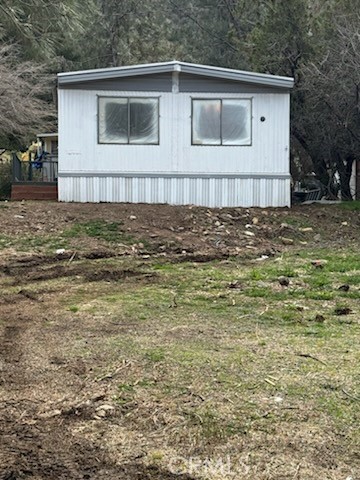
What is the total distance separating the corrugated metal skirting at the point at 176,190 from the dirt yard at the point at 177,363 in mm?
4142

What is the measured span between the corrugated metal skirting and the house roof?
212 centimetres

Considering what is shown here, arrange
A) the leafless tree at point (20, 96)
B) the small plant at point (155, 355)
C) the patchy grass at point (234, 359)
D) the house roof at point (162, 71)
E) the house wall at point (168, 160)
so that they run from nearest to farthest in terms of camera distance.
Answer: the patchy grass at point (234, 359) < the small plant at point (155, 355) < the house roof at point (162, 71) < the house wall at point (168, 160) < the leafless tree at point (20, 96)

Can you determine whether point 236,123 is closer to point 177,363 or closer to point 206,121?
point 206,121

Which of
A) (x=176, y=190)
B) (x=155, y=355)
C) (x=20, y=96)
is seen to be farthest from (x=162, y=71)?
(x=155, y=355)

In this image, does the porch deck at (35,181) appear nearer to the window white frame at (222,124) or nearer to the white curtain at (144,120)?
the white curtain at (144,120)

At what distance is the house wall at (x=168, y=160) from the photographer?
14.3 metres

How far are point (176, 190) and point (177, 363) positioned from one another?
10117 mm

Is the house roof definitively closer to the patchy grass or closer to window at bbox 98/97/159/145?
window at bbox 98/97/159/145

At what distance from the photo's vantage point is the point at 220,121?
1445 centimetres

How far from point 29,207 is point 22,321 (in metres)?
7.21

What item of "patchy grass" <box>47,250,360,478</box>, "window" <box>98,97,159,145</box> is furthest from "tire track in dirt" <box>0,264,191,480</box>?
"window" <box>98,97,159,145</box>

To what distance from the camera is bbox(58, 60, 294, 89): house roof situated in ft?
45.9

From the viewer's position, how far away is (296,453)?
10.2 feet

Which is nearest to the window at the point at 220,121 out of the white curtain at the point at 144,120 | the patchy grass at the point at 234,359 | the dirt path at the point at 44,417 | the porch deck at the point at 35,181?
the white curtain at the point at 144,120
